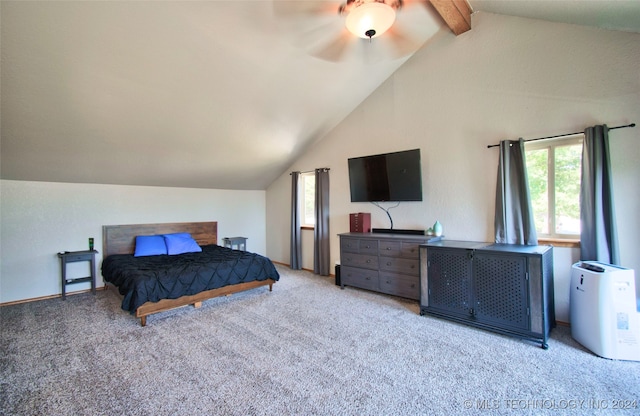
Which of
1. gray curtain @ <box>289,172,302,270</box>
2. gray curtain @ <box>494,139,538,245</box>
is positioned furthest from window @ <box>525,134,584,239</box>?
gray curtain @ <box>289,172,302,270</box>

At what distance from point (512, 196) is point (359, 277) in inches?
84.9

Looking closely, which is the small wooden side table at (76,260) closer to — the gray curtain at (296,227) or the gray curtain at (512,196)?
the gray curtain at (296,227)

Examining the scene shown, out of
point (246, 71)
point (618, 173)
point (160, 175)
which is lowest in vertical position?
point (618, 173)

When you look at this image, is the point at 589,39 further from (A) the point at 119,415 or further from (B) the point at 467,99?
(A) the point at 119,415

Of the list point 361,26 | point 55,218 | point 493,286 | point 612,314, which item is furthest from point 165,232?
point 612,314

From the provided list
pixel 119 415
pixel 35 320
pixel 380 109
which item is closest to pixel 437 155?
pixel 380 109

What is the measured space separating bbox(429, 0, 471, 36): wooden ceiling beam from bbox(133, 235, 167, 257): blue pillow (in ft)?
16.1

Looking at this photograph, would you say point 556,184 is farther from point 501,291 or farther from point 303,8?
point 303,8

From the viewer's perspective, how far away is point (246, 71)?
10.8 ft

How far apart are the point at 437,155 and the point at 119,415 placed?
4.01 meters

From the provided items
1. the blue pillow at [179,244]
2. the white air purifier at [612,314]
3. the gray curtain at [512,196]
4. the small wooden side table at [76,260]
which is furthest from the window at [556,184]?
the small wooden side table at [76,260]

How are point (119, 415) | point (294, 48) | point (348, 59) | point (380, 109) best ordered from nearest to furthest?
point (119, 415), point (294, 48), point (348, 59), point (380, 109)

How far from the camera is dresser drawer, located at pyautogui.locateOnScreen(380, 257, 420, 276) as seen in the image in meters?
3.68

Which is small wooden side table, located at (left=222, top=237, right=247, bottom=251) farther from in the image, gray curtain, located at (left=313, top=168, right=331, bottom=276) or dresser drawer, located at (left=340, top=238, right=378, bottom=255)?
→ dresser drawer, located at (left=340, top=238, right=378, bottom=255)
